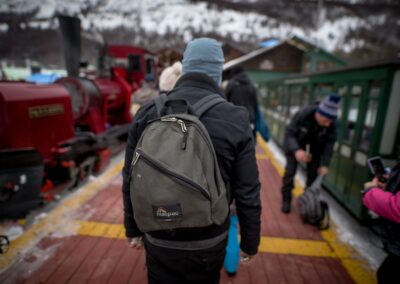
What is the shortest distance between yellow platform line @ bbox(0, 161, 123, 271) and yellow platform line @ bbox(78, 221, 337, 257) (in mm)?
321

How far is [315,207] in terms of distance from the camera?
11.1 ft

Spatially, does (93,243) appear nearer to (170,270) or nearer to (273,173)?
(170,270)

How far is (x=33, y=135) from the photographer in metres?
3.32

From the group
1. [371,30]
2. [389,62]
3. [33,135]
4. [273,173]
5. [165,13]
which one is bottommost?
[273,173]

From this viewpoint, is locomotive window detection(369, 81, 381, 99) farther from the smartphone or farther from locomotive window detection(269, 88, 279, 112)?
locomotive window detection(269, 88, 279, 112)

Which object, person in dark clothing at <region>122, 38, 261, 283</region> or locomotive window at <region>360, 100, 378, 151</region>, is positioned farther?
A: locomotive window at <region>360, 100, 378, 151</region>

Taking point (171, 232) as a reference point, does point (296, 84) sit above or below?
above

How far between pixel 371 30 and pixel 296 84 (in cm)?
6154

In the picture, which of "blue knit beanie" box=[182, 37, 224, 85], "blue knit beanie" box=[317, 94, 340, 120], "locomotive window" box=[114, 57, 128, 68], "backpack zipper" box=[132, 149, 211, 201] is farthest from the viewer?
"locomotive window" box=[114, 57, 128, 68]

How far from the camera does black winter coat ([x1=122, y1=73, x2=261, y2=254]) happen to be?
1292 millimetres

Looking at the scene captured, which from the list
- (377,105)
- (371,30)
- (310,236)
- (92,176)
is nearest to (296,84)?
(377,105)

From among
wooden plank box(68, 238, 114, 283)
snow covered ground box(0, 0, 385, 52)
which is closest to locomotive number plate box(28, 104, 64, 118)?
wooden plank box(68, 238, 114, 283)

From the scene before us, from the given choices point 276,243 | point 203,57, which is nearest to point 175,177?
point 203,57

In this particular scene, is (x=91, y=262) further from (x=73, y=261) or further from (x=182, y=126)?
(x=182, y=126)
